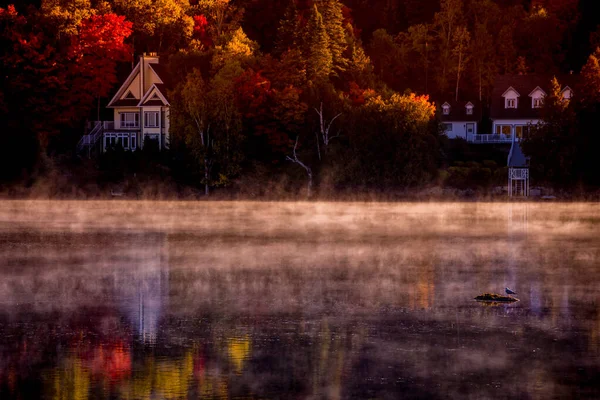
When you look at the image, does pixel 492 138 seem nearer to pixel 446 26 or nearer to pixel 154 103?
pixel 446 26

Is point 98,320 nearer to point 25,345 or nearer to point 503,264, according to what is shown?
point 25,345

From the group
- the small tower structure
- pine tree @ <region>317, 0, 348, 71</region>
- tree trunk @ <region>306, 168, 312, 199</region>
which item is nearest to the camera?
tree trunk @ <region>306, 168, 312, 199</region>

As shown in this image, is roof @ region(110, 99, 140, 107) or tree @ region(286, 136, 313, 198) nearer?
tree @ region(286, 136, 313, 198)

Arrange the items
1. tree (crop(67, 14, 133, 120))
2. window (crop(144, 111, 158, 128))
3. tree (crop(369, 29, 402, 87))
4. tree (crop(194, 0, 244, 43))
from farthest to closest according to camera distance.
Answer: tree (crop(369, 29, 402, 87)) < tree (crop(194, 0, 244, 43)) < window (crop(144, 111, 158, 128)) < tree (crop(67, 14, 133, 120))

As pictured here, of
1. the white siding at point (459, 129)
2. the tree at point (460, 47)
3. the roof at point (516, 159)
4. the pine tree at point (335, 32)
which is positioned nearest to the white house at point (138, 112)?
the pine tree at point (335, 32)

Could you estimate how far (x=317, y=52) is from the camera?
8450 centimetres

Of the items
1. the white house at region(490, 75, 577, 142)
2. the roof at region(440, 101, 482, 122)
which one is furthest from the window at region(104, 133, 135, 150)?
the white house at region(490, 75, 577, 142)

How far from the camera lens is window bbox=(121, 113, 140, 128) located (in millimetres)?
90188

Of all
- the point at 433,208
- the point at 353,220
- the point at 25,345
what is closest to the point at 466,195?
the point at 433,208

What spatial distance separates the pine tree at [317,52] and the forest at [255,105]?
12cm

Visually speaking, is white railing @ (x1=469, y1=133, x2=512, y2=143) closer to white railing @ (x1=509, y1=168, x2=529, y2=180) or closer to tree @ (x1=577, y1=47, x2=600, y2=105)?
tree @ (x1=577, y1=47, x2=600, y2=105)

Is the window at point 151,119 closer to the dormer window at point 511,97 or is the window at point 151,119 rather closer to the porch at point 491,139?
the porch at point 491,139

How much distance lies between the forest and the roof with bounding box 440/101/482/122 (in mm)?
3780

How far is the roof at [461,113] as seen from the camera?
322ft
